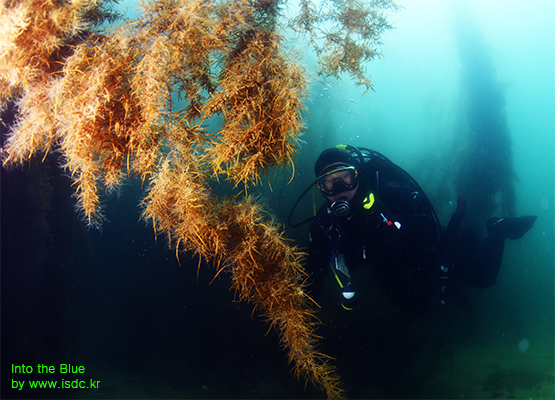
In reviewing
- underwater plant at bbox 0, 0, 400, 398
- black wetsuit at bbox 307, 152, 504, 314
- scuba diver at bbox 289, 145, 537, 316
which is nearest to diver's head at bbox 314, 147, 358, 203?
scuba diver at bbox 289, 145, 537, 316

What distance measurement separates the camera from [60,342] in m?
5.00

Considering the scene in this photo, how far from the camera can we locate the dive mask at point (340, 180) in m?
3.73

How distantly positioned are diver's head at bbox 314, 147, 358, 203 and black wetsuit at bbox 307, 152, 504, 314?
16 cm

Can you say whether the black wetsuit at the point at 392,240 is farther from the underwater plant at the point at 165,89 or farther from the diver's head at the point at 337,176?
the underwater plant at the point at 165,89

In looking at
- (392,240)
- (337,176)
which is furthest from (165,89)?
(392,240)

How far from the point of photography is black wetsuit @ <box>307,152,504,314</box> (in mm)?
3734

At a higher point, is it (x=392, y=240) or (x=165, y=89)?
(x=165, y=89)

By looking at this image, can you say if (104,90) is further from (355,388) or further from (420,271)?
(355,388)

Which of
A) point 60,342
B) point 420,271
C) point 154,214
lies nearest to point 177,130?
point 154,214

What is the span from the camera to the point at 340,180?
12.2 feet

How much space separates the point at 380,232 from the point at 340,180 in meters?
1.25

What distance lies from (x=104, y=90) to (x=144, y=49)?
50 centimetres

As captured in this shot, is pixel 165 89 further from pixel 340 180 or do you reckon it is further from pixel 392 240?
pixel 392 240

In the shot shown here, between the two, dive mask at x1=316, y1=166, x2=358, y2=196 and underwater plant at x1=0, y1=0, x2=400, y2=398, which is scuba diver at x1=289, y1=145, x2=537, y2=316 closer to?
dive mask at x1=316, y1=166, x2=358, y2=196
